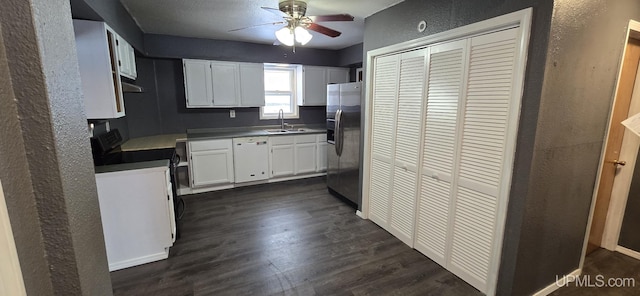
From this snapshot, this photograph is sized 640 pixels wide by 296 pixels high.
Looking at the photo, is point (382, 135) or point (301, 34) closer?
point (301, 34)

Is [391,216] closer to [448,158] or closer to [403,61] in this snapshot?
[448,158]

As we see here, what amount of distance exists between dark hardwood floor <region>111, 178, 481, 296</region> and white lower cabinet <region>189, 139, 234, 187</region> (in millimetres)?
624

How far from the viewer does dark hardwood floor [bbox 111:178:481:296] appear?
209 centimetres

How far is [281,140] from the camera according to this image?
4.52m

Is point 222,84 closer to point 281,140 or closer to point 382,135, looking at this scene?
point 281,140

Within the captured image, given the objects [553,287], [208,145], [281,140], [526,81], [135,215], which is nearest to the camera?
[526,81]

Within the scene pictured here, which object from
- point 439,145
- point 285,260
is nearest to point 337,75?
point 439,145

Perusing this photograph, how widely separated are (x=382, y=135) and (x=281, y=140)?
2.07 meters

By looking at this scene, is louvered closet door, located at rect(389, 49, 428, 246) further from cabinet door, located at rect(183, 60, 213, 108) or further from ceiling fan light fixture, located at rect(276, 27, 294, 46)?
cabinet door, located at rect(183, 60, 213, 108)

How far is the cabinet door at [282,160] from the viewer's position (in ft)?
14.8

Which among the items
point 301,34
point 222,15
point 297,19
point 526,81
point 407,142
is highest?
point 222,15

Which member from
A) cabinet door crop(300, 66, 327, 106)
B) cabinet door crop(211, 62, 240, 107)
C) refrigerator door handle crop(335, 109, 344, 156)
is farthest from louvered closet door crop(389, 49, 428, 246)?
cabinet door crop(211, 62, 240, 107)

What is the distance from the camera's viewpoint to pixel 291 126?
514cm

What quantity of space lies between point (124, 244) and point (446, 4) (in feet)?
10.6
